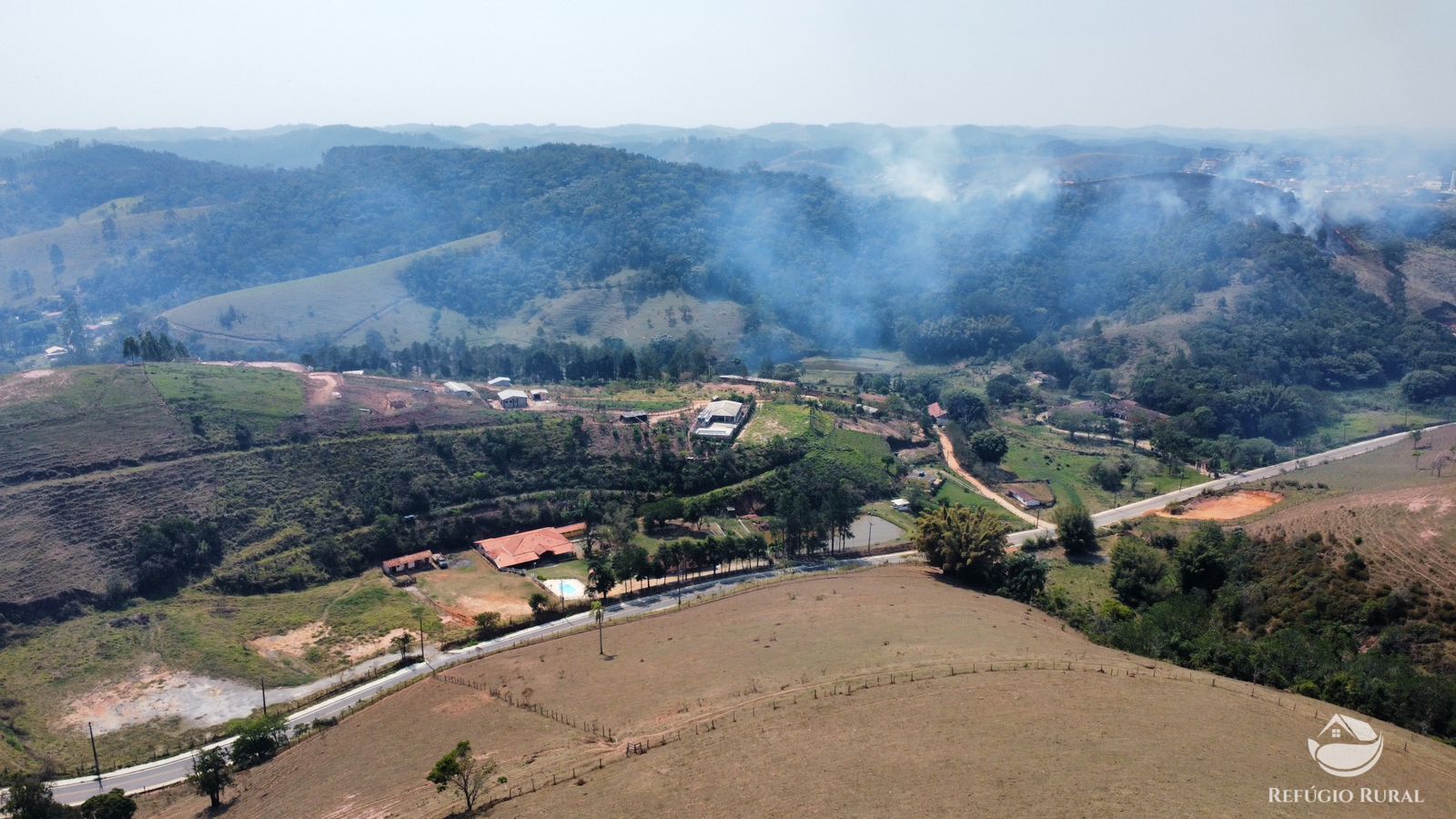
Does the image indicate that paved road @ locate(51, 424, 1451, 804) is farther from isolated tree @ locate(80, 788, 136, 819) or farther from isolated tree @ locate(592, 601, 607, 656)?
isolated tree @ locate(80, 788, 136, 819)

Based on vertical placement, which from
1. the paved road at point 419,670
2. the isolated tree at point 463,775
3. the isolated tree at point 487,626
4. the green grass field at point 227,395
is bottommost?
the paved road at point 419,670

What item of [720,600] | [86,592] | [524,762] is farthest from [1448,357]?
[86,592]

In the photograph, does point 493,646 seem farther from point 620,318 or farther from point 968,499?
point 620,318

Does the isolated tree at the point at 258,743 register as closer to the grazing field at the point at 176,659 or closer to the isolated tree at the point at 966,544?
the grazing field at the point at 176,659

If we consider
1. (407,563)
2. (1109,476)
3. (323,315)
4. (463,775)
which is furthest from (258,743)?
(323,315)

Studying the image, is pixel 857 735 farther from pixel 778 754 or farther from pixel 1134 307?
→ pixel 1134 307

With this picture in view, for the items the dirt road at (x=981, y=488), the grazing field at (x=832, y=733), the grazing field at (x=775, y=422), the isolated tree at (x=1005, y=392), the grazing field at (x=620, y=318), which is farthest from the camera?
the grazing field at (x=620, y=318)

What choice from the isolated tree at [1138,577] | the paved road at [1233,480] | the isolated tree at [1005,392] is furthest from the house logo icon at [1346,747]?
the isolated tree at [1005,392]
